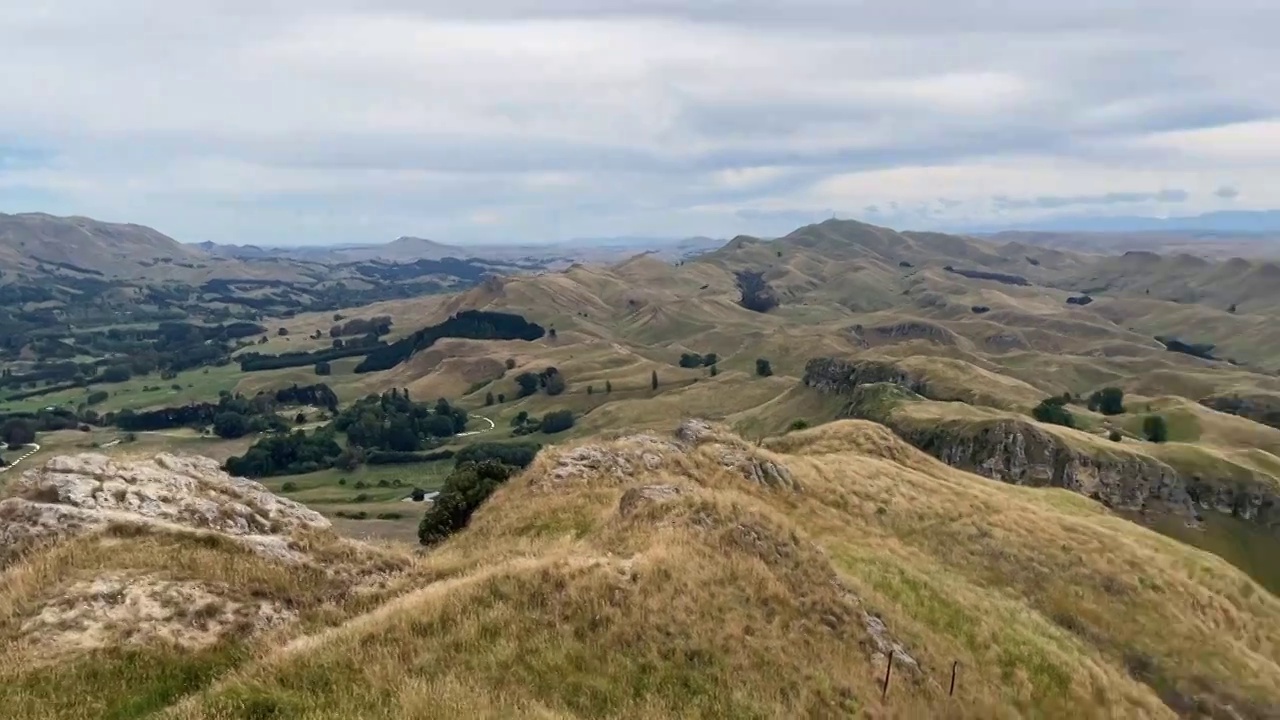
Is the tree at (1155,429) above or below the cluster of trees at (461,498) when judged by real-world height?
below

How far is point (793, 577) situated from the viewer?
29.1 m

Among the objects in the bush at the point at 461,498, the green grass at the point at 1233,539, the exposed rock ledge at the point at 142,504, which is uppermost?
the exposed rock ledge at the point at 142,504

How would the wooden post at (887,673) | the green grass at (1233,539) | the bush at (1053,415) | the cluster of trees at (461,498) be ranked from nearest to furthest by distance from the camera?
the wooden post at (887,673), the cluster of trees at (461,498), the green grass at (1233,539), the bush at (1053,415)

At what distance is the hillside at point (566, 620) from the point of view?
19.0m

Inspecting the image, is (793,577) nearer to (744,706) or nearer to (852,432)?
(744,706)

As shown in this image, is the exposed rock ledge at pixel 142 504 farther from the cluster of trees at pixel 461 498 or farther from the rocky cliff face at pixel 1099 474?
the rocky cliff face at pixel 1099 474

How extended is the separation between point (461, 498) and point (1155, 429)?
16872 centimetres

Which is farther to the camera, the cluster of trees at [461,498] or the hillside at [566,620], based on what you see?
the cluster of trees at [461,498]

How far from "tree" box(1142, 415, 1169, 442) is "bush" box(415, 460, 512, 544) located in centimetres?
16093

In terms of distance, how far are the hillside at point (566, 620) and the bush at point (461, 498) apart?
1255 centimetres

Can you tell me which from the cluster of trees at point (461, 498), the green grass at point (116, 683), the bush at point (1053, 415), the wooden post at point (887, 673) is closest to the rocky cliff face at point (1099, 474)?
the bush at point (1053, 415)

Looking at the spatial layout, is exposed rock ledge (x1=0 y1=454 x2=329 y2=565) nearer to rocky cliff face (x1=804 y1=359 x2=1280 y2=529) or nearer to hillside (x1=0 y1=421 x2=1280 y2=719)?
hillside (x1=0 y1=421 x2=1280 y2=719)

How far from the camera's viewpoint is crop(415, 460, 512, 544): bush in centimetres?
5456

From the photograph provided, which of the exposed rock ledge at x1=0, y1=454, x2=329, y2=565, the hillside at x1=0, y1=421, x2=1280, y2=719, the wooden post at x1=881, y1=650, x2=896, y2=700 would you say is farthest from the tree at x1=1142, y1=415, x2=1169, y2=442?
the exposed rock ledge at x1=0, y1=454, x2=329, y2=565
